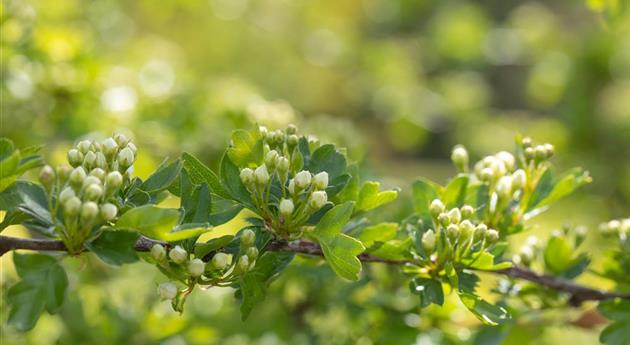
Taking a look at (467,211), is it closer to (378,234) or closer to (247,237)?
(378,234)

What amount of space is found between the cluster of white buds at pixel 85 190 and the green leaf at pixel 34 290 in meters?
0.09

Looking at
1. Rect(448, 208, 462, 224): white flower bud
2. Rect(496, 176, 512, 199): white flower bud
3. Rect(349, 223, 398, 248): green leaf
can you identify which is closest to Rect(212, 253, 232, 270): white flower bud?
Rect(349, 223, 398, 248): green leaf

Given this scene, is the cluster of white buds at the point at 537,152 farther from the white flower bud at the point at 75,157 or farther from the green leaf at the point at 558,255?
the white flower bud at the point at 75,157

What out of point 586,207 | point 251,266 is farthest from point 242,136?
point 586,207

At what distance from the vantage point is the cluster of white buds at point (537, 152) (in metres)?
1.38

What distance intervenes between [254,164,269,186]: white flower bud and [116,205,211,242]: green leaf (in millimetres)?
134

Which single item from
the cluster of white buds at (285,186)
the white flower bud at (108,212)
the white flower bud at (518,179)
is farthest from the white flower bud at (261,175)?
the white flower bud at (518,179)

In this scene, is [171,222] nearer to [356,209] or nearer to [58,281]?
[58,281]

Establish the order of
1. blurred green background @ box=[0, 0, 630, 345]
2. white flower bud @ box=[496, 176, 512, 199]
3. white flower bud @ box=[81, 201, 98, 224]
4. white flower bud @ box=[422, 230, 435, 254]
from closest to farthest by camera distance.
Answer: white flower bud @ box=[81, 201, 98, 224] < white flower bud @ box=[422, 230, 435, 254] < white flower bud @ box=[496, 176, 512, 199] < blurred green background @ box=[0, 0, 630, 345]

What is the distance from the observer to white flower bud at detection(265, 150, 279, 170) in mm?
1175

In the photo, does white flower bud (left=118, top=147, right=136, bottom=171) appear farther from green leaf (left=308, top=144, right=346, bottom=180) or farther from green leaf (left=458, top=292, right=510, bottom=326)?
green leaf (left=458, top=292, right=510, bottom=326)

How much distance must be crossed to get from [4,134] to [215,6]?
219cm

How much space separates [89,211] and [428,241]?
0.50 metres

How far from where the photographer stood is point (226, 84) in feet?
10.2
